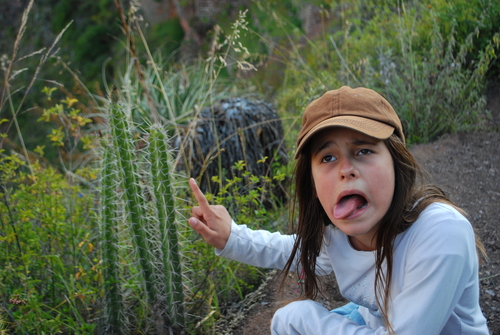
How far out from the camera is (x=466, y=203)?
2920mm

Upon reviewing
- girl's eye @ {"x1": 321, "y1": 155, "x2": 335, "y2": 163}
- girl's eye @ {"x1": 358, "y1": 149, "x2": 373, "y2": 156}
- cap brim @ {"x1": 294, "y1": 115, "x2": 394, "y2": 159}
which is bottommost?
girl's eye @ {"x1": 321, "y1": 155, "x2": 335, "y2": 163}

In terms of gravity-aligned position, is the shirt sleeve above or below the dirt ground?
above

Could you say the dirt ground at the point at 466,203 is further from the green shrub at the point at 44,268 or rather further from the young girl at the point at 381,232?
the green shrub at the point at 44,268

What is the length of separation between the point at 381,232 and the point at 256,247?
571 millimetres

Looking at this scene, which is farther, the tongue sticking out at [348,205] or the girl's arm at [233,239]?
the girl's arm at [233,239]

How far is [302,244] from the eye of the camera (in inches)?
73.1

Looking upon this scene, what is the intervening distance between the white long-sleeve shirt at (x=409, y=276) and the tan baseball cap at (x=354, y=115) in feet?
1.10

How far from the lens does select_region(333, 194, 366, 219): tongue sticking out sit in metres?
1.47

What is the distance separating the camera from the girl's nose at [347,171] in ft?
4.80

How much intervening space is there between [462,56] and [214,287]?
106 inches

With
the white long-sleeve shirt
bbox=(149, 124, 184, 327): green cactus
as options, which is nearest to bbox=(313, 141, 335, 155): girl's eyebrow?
the white long-sleeve shirt

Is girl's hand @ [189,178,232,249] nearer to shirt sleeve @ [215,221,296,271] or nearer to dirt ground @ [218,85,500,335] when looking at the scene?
shirt sleeve @ [215,221,296,271]

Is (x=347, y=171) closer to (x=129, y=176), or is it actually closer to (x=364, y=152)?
(x=364, y=152)

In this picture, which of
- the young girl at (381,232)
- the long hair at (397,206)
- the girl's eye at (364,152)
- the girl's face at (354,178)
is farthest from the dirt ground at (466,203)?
the girl's eye at (364,152)
